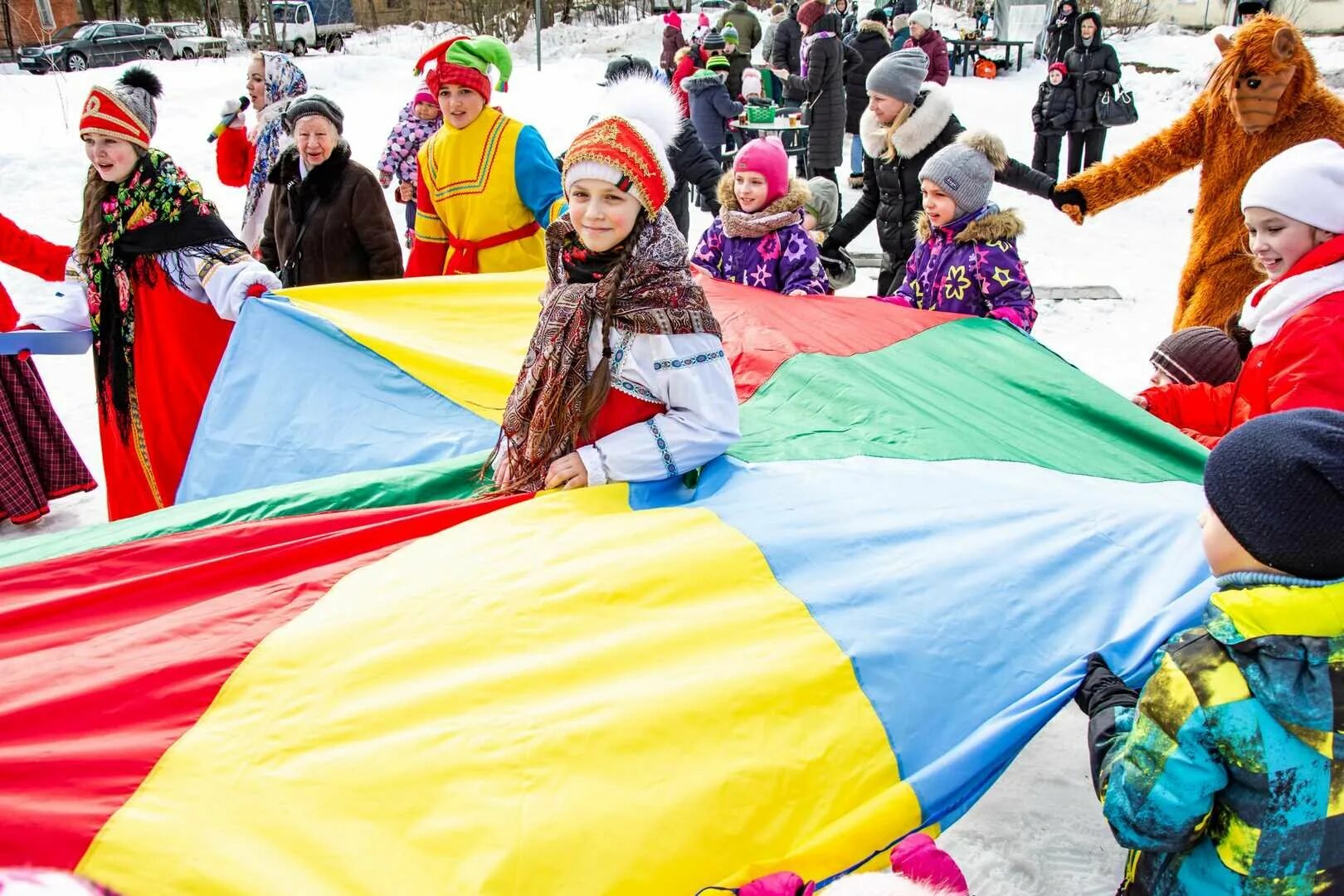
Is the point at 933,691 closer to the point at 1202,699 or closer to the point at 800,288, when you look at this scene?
the point at 1202,699

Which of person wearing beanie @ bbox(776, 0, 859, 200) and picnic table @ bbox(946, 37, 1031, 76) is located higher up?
picnic table @ bbox(946, 37, 1031, 76)

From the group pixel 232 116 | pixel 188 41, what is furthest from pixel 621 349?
pixel 188 41

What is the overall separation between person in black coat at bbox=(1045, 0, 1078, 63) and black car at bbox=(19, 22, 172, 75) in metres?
16.8

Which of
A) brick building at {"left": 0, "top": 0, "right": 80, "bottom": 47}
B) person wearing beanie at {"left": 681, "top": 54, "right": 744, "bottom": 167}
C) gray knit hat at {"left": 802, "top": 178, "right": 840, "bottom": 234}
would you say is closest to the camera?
gray knit hat at {"left": 802, "top": 178, "right": 840, "bottom": 234}

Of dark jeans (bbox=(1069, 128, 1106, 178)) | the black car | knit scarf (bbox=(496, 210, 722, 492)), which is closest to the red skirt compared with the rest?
knit scarf (bbox=(496, 210, 722, 492))

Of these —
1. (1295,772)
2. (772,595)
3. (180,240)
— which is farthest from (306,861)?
(180,240)

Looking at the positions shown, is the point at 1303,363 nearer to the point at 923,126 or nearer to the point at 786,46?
the point at 923,126

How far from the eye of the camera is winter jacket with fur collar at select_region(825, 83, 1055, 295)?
4.53m

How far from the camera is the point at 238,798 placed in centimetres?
133

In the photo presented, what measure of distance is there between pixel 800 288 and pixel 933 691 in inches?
87.7

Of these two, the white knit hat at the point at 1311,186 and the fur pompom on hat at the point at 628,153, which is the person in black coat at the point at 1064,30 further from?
the fur pompom on hat at the point at 628,153

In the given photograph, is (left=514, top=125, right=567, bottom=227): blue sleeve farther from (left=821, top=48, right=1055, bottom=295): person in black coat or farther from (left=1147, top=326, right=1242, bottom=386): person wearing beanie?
(left=1147, top=326, right=1242, bottom=386): person wearing beanie

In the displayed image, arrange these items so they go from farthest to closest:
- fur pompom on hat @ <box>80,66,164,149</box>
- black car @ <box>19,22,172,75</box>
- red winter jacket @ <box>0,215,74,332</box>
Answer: black car @ <box>19,22,172,75</box>
red winter jacket @ <box>0,215,74,332</box>
fur pompom on hat @ <box>80,66,164,149</box>

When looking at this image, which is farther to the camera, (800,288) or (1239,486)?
(800,288)
